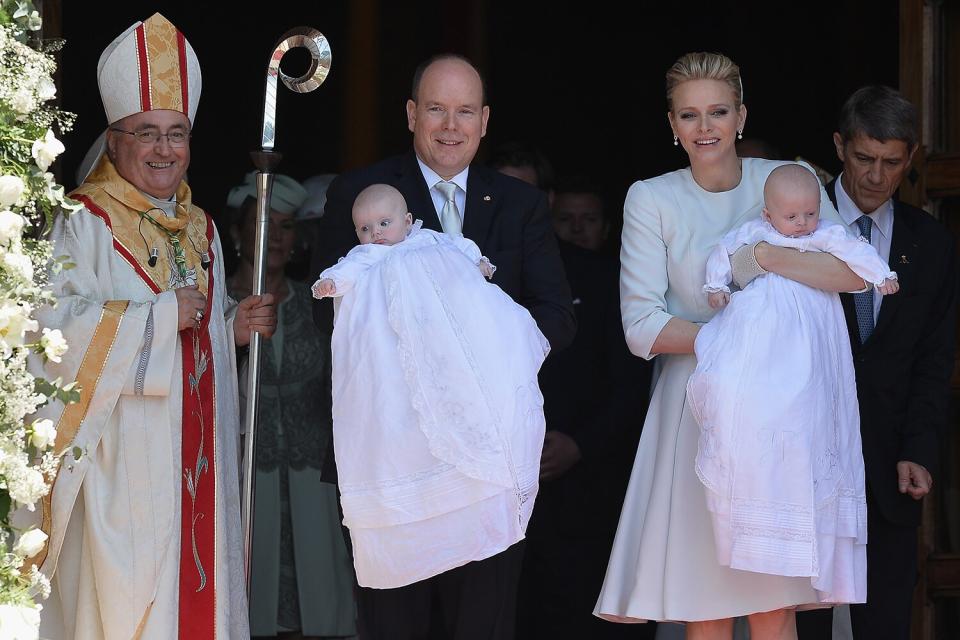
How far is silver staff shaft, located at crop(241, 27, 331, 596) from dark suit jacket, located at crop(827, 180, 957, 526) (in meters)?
1.85

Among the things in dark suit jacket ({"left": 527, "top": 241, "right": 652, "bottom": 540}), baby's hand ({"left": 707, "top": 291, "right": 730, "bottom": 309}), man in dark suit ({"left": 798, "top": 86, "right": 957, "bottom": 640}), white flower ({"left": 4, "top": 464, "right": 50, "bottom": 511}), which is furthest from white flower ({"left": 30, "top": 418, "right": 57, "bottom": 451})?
man in dark suit ({"left": 798, "top": 86, "right": 957, "bottom": 640})

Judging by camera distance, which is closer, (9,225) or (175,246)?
(9,225)

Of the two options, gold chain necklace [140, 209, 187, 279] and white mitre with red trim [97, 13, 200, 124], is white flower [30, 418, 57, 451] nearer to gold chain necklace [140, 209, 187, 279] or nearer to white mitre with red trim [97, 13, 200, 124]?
gold chain necklace [140, 209, 187, 279]

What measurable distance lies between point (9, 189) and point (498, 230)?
1722mm

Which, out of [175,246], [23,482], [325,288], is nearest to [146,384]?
[175,246]

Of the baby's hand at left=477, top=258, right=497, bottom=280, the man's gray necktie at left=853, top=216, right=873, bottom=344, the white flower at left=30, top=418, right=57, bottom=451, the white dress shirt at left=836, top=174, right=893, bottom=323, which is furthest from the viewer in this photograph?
the white dress shirt at left=836, top=174, right=893, bottom=323

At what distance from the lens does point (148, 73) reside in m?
5.20

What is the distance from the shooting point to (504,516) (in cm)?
454

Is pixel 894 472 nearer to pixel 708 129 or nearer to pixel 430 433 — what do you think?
pixel 708 129

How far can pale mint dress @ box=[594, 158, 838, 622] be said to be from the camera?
4.74m

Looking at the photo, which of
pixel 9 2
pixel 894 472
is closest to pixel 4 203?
pixel 9 2

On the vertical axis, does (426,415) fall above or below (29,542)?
above

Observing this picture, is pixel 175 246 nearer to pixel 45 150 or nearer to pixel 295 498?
pixel 45 150

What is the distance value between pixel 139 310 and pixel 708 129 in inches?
69.0
